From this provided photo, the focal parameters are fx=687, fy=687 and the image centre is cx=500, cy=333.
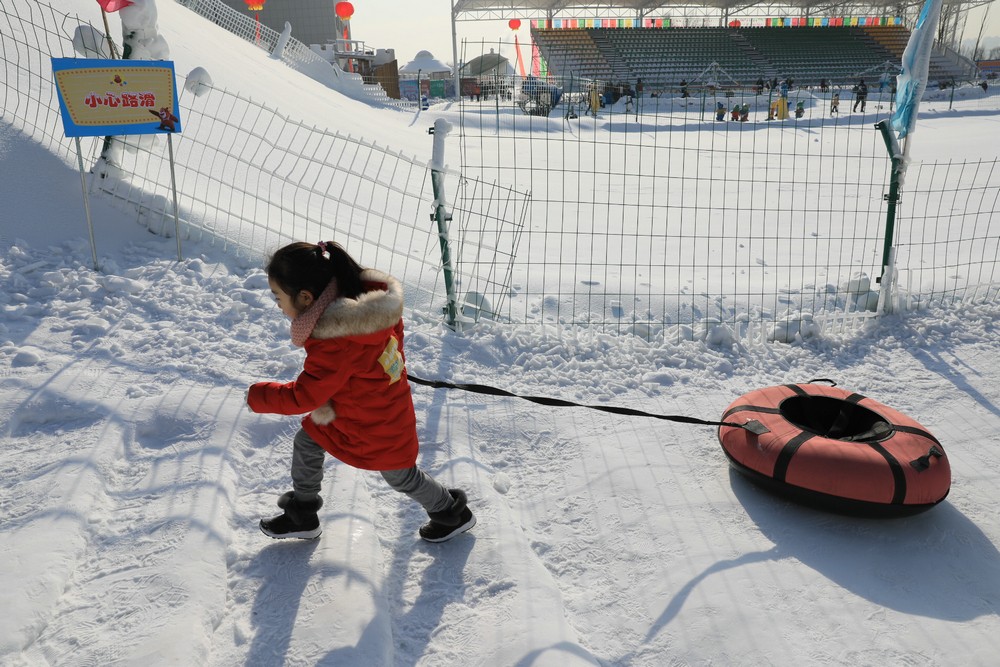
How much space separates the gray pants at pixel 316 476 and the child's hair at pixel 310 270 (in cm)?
58

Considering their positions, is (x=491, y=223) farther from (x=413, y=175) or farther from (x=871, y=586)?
(x=871, y=586)

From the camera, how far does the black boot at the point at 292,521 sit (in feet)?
8.16

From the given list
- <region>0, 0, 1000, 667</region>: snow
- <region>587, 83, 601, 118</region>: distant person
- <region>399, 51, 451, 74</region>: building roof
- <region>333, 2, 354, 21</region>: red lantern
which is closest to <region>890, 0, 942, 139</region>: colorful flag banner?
<region>0, 0, 1000, 667</region>: snow

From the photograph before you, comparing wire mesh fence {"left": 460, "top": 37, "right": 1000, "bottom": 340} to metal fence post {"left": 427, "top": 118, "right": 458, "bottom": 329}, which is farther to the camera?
wire mesh fence {"left": 460, "top": 37, "right": 1000, "bottom": 340}

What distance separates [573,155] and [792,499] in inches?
446

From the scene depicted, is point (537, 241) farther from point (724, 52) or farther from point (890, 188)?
point (724, 52)

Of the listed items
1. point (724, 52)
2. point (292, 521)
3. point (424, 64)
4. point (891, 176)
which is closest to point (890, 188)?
Result: point (891, 176)

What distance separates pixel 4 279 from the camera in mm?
4051

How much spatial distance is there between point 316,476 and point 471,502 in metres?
0.76

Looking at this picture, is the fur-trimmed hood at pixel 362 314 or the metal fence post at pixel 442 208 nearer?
the fur-trimmed hood at pixel 362 314

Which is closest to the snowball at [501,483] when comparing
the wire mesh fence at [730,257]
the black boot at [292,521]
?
the black boot at [292,521]

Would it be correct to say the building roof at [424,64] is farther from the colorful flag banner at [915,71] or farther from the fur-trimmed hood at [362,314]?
the fur-trimmed hood at [362,314]

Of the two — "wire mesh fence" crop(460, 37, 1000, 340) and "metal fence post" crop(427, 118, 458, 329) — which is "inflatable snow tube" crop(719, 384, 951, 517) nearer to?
"wire mesh fence" crop(460, 37, 1000, 340)

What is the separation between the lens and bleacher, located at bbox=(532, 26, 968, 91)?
33094 millimetres
